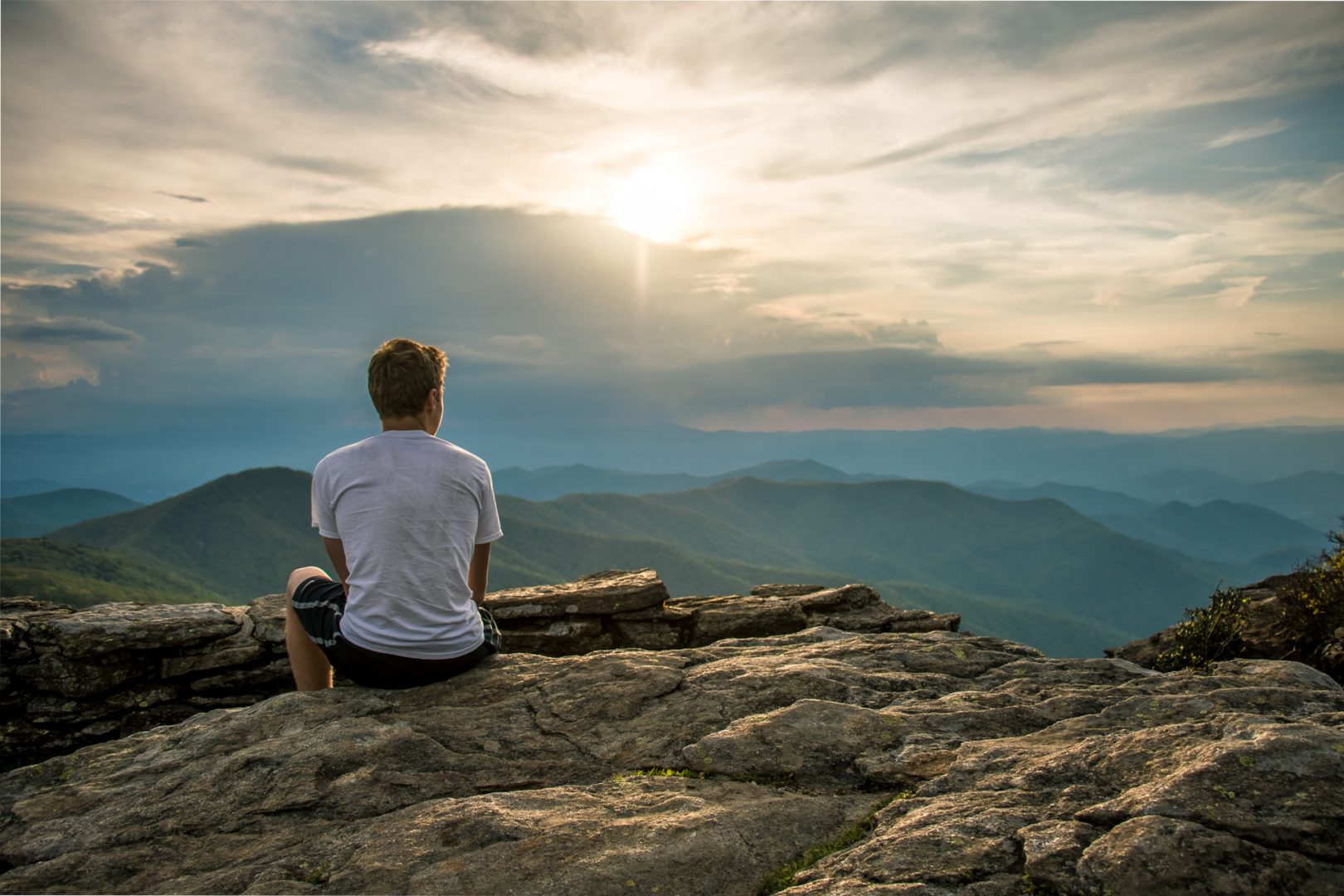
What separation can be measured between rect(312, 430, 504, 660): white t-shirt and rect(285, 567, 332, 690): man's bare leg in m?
1.30

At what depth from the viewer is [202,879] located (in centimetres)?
668

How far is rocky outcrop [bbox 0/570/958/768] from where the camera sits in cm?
1394

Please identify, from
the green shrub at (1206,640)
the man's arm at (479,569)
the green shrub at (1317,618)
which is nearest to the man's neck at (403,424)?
the man's arm at (479,569)

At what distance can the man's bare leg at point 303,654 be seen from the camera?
412 inches

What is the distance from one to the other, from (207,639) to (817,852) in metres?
13.9

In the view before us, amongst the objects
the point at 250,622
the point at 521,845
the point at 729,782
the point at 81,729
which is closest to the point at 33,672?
the point at 81,729

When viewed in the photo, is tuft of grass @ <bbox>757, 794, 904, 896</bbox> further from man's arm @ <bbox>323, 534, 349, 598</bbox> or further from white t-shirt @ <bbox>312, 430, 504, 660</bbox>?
man's arm @ <bbox>323, 534, 349, 598</bbox>

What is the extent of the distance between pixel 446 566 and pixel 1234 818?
26.9 ft

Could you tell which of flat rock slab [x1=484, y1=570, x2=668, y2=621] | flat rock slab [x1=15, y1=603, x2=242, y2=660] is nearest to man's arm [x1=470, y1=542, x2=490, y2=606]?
flat rock slab [x1=484, y1=570, x2=668, y2=621]

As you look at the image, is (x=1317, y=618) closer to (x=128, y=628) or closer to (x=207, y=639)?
(x=207, y=639)

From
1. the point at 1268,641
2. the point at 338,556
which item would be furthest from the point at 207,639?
the point at 1268,641

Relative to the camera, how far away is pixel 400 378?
31.4 feet

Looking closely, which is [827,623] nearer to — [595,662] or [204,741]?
[595,662]

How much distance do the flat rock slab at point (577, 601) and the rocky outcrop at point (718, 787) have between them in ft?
18.5
